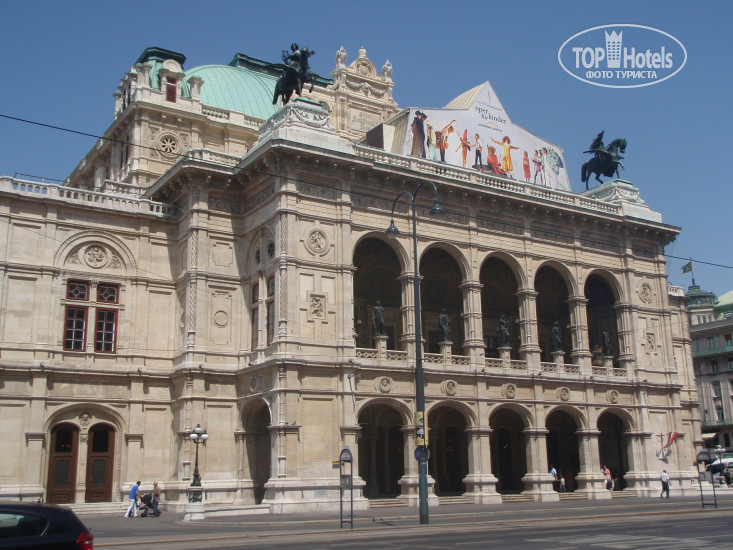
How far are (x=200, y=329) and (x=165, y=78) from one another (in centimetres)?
1766

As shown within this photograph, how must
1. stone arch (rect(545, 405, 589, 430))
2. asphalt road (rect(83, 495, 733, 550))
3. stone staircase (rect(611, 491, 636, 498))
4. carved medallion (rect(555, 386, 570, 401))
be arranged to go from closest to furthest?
1. asphalt road (rect(83, 495, 733, 550))
2. carved medallion (rect(555, 386, 570, 401))
3. stone arch (rect(545, 405, 589, 430))
4. stone staircase (rect(611, 491, 636, 498))

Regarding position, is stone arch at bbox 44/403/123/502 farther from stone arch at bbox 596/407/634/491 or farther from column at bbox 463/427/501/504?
stone arch at bbox 596/407/634/491

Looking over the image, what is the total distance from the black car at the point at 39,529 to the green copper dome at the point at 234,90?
40874mm

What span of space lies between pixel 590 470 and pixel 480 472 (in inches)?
271

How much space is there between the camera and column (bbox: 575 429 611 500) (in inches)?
1590

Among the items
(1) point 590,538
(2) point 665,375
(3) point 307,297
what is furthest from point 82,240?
(2) point 665,375

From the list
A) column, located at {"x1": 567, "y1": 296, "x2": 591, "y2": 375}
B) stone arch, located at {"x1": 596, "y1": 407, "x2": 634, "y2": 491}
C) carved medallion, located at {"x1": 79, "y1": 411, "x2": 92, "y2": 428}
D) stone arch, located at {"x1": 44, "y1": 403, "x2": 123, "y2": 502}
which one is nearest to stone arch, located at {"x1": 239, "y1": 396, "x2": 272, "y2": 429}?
stone arch, located at {"x1": 44, "y1": 403, "x2": 123, "y2": 502}

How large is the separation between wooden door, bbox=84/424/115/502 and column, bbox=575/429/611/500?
2274 cm

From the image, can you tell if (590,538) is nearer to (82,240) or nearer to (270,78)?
(82,240)

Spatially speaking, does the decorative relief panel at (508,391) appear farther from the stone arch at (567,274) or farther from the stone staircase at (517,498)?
the stone arch at (567,274)

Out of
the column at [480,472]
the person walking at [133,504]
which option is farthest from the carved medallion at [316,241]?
the person walking at [133,504]

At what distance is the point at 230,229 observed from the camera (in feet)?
125

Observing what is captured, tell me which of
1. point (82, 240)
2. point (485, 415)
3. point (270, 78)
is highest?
point (270, 78)

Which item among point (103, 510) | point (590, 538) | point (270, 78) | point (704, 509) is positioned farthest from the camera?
point (270, 78)
